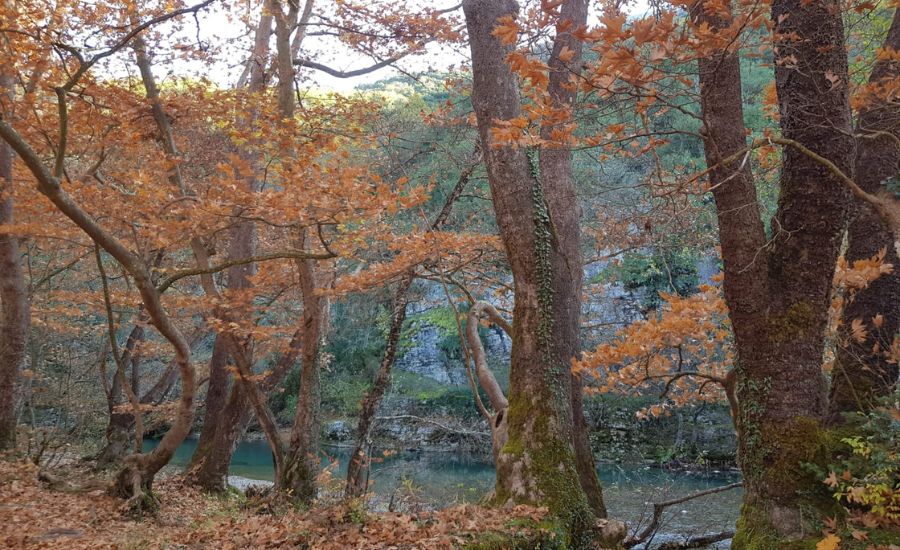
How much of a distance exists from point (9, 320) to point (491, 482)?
9676mm

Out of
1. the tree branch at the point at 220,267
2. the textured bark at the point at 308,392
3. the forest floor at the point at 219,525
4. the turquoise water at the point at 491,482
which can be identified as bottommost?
the turquoise water at the point at 491,482

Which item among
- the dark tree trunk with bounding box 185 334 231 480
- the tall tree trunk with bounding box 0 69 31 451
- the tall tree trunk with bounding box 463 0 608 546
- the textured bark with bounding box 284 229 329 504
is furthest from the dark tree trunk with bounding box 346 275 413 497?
the tall tree trunk with bounding box 0 69 31 451

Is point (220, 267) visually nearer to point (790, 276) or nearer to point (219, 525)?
Result: point (219, 525)

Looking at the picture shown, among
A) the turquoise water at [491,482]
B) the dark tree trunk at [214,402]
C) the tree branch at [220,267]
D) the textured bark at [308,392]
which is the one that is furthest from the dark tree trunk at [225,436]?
the tree branch at [220,267]

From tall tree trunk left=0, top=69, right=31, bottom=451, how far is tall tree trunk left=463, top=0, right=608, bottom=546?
22.2 feet

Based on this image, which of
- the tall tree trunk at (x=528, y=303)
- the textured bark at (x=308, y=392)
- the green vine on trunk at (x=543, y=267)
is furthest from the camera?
the textured bark at (x=308, y=392)

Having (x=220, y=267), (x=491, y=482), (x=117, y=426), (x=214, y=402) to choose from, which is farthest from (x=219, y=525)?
(x=491, y=482)

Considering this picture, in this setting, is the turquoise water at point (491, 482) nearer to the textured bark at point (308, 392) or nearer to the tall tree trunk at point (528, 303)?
the textured bark at point (308, 392)

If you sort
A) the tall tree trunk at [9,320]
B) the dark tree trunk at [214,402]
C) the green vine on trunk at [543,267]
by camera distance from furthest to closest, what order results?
the dark tree trunk at [214,402]
the tall tree trunk at [9,320]
the green vine on trunk at [543,267]

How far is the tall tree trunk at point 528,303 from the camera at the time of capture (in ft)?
12.4

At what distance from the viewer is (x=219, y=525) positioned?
4.25 m

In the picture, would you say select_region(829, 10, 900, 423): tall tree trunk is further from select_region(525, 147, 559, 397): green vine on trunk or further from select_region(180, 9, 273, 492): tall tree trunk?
select_region(180, 9, 273, 492): tall tree trunk

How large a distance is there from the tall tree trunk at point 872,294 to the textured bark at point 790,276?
44 centimetres

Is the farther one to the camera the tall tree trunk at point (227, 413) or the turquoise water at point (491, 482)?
the turquoise water at point (491, 482)
